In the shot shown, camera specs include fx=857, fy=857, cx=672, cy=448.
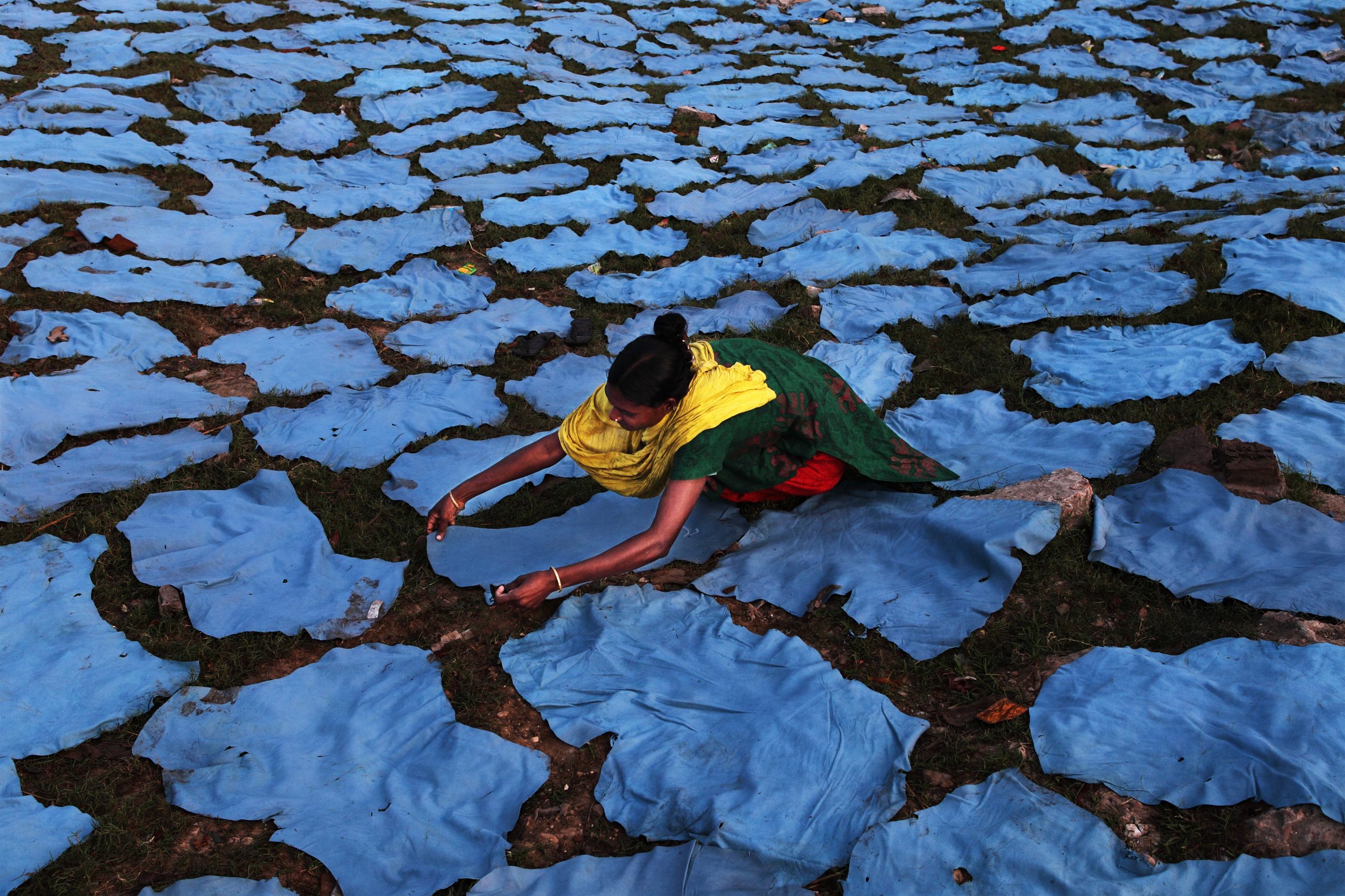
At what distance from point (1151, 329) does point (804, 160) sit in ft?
8.62

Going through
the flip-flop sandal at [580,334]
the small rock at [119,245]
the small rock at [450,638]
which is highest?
the small rock at [119,245]

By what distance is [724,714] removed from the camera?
6.70 ft

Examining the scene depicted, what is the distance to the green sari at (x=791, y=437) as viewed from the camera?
→ 2035mm

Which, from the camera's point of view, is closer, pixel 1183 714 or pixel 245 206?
pixel 1183 714

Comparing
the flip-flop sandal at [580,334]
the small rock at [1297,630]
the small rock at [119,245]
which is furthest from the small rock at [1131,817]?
the small rock at [119,245]

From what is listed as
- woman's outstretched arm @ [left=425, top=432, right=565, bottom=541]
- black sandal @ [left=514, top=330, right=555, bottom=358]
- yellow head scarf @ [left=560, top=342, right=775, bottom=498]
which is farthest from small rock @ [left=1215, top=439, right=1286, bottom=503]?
black sandal @ [left=514, top=330, right=555, bottom=358]

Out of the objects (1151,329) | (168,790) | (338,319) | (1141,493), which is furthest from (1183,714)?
(338,319)

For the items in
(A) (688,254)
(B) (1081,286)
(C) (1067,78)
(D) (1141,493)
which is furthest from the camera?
(C) (1067,78)

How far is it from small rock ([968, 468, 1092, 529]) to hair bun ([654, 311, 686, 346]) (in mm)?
1125

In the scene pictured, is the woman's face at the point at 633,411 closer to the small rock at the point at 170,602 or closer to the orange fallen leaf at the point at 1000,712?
the orange fallen leaf at the point at 1000,712

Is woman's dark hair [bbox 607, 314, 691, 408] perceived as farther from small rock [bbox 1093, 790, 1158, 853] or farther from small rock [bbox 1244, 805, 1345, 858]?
small rock [bbox 1244, 805, 1345, 858]

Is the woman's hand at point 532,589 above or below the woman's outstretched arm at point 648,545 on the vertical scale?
below

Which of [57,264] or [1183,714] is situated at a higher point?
[57,264]

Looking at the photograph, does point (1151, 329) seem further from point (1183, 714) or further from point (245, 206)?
point (245, 206)
